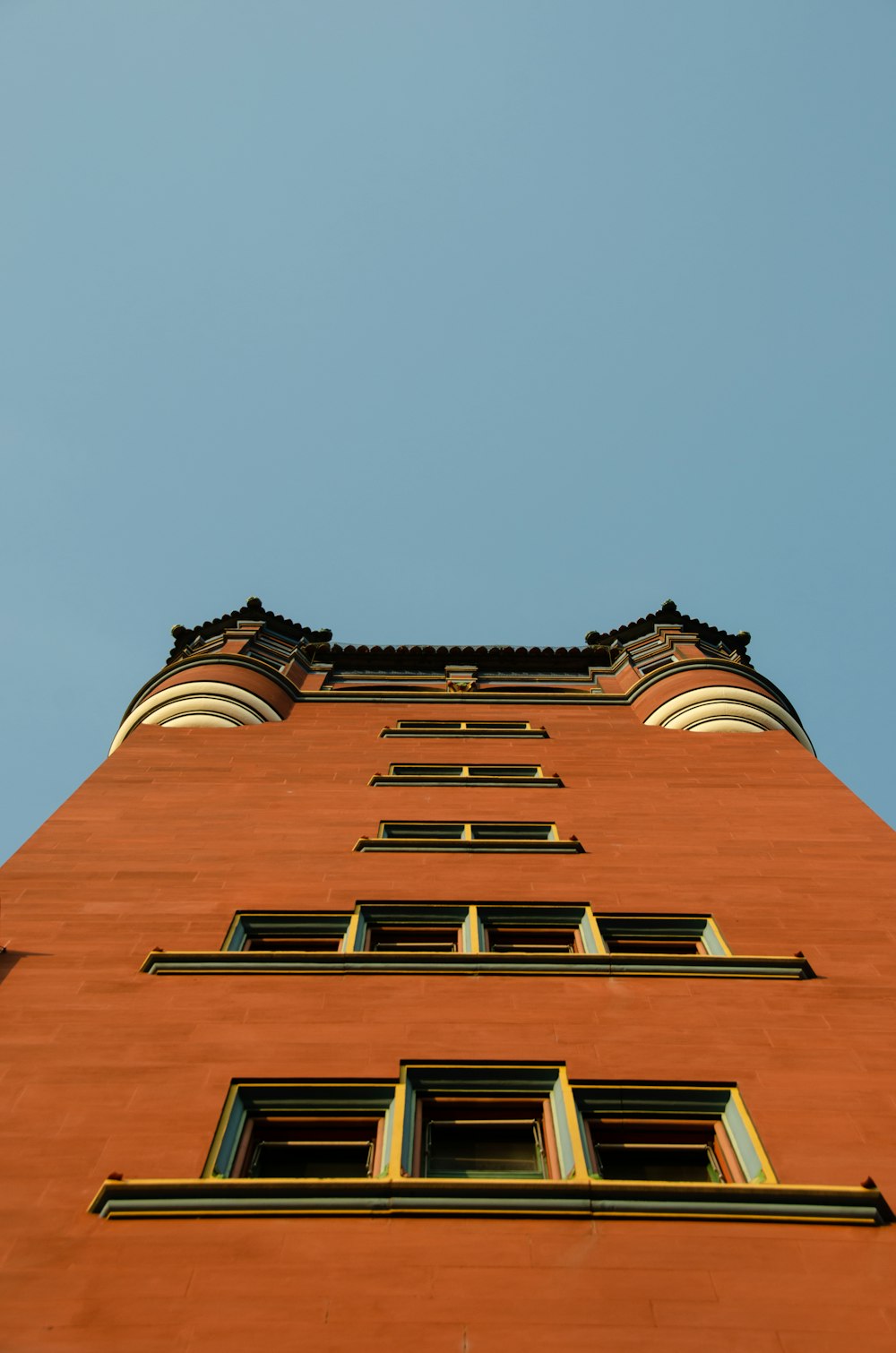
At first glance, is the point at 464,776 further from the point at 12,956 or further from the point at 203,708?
the point at 12,956

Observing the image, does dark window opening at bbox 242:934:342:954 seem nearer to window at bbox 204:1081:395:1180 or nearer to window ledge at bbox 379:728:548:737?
window at bbox 204:1081:395:1180

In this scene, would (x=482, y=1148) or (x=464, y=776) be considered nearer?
(x=482, y=1148)

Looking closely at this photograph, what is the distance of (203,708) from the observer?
25.5 metres

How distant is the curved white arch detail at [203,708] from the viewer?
82.6 ft

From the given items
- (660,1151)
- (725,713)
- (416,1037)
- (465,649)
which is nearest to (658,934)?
(416,1037)

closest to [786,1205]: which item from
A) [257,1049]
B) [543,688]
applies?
[257,1049]

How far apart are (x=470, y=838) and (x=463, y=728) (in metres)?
7.60

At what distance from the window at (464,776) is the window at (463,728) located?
235 cm

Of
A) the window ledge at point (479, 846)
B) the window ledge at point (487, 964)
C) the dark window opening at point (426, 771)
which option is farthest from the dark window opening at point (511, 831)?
the window ledge at point (487, 964)

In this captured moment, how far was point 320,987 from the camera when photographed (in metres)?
13.5

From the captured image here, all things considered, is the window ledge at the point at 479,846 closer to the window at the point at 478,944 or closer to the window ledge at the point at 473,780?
the window at the point at 478,944

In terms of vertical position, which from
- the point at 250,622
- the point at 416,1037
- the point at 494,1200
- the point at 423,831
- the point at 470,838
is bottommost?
the point at 494,1200

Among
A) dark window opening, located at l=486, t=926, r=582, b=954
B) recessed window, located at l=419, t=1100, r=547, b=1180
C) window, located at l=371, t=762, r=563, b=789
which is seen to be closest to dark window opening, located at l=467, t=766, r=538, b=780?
window, located at l=371, t=762, r=563, b=789

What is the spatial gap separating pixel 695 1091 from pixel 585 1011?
5.62ft
